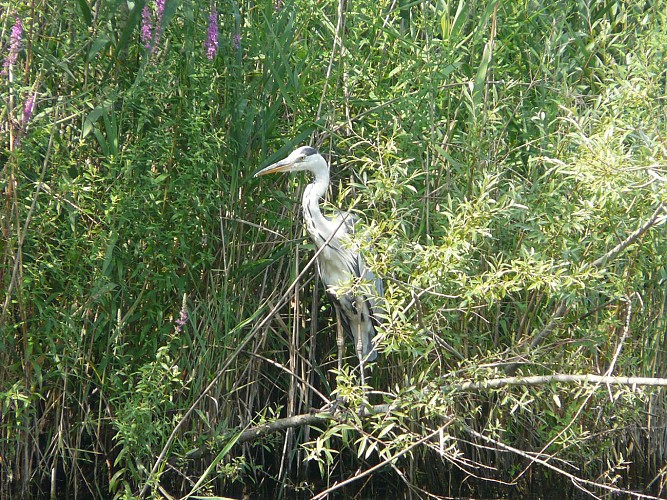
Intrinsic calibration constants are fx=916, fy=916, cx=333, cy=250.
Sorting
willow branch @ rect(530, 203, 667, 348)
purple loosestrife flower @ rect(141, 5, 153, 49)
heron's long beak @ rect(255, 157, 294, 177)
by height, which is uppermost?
purple loosestrife flower @ rect(141, 5, 153, 49)

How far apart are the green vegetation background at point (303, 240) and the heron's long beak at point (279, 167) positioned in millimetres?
114

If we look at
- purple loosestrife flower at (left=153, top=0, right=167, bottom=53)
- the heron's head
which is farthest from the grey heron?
purple loosestrife flower at (left=153, top=0, right=167, bottom=53)

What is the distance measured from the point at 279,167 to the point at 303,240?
44 centimetres

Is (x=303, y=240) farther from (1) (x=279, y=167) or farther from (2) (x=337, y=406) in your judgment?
(2) (x=337, y=406)

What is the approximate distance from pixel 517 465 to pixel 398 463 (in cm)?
50

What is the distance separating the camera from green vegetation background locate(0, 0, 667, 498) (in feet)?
10.3

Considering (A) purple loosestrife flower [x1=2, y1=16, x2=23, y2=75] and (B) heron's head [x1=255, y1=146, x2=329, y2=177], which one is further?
(B) heron's head [x1=255, y1=146, x2=329, y2=177]

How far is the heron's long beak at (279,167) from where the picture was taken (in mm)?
3480

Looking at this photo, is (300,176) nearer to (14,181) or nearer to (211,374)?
(211,374)

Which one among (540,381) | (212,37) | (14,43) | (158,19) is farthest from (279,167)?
(540,381)

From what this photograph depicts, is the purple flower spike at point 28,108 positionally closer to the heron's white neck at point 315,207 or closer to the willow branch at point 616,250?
the heron's white neck at point 315,207

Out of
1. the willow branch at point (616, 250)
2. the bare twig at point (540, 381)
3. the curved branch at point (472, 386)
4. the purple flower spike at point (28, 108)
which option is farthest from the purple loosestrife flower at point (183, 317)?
the willow branch at point (616, 250)

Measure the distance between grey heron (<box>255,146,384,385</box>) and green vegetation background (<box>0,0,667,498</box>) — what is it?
0.10m

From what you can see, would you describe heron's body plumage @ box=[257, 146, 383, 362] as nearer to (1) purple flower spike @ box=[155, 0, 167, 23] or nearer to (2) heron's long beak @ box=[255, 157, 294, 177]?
(2) heron's long beak @ box=[255, 157, 294, 177]
